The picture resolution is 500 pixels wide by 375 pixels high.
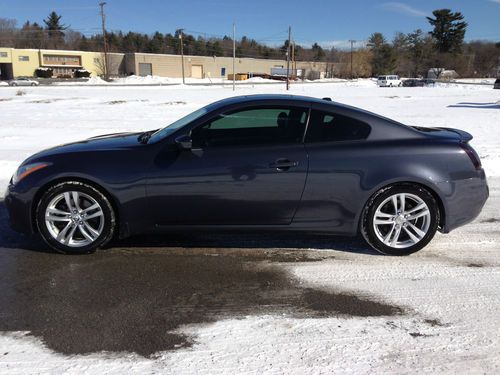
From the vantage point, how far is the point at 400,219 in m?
4.44

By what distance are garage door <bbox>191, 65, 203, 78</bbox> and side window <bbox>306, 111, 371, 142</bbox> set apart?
355 ft

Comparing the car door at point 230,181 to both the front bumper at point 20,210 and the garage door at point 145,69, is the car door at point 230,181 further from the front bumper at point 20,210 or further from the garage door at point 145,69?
the garage door at point 145,69

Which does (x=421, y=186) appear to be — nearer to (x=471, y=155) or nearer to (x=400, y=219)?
(x=400, y=219)

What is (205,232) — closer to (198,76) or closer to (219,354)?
(219,354)

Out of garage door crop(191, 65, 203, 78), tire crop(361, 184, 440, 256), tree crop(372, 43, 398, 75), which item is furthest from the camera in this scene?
tree crop(372, 43, 398, 75)

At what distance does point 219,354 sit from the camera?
2926 mm

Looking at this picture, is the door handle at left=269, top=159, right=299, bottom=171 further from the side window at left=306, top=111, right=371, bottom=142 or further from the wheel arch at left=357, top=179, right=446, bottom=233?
the wheel arch at left=357, top=179, right=446, bottom=233

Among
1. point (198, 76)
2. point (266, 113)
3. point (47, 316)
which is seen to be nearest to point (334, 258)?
point (266, 113)

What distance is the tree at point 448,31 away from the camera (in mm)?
113794

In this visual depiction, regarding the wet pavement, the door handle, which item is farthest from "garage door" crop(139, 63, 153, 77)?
the door handle

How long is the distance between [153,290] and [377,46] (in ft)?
429

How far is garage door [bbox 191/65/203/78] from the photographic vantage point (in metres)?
109

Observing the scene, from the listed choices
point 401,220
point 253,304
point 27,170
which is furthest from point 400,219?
point 27,170

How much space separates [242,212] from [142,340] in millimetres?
1604
